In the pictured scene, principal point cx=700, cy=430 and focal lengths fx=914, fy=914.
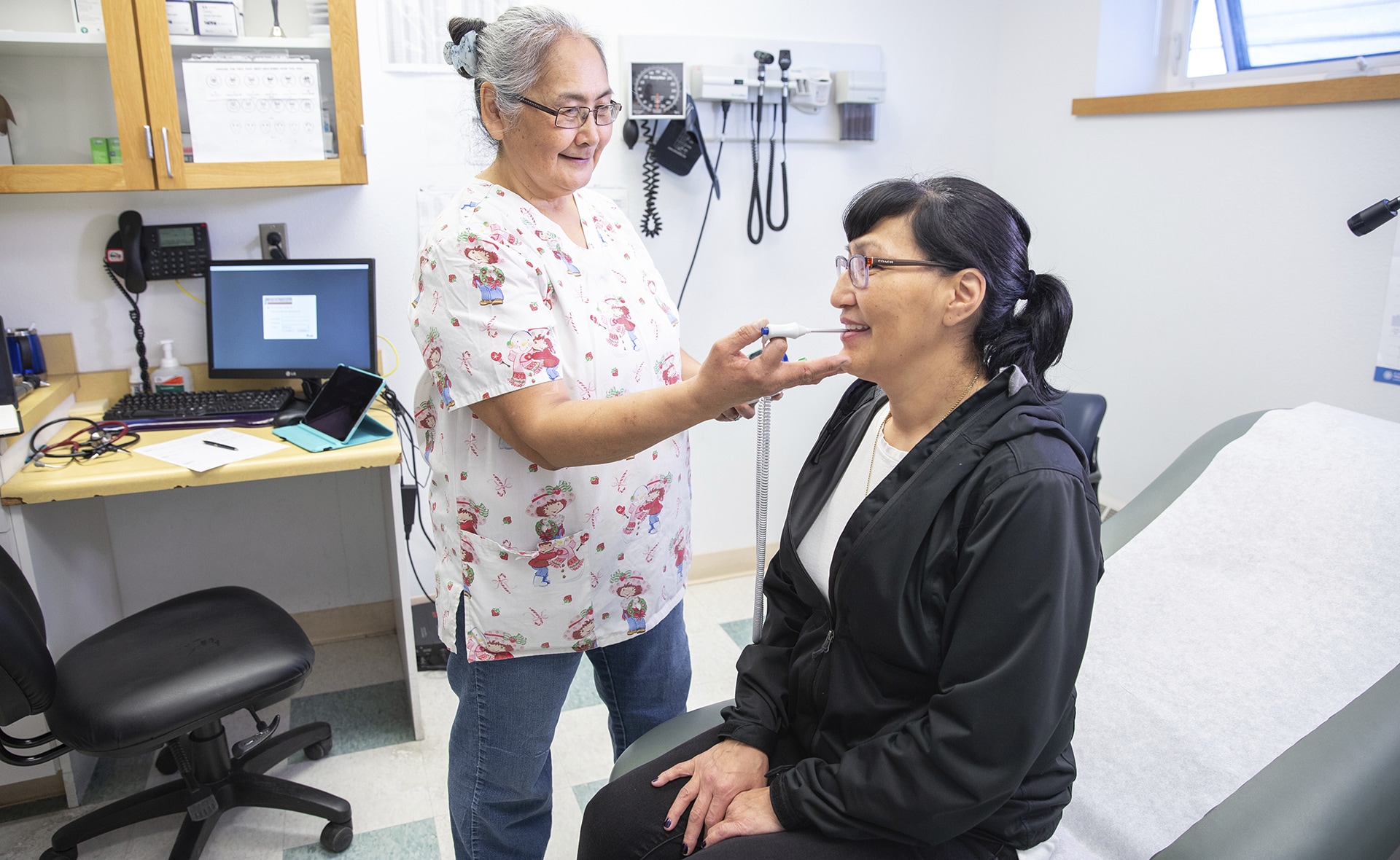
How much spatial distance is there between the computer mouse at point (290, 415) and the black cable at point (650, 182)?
3.49ft

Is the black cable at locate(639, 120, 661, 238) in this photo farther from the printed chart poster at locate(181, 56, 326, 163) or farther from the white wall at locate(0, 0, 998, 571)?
the printed chart poster at locate(181, 56, 326, 163)

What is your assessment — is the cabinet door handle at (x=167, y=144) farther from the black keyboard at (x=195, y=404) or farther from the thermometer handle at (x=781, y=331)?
the thermometer handle at (x=781, y=331)

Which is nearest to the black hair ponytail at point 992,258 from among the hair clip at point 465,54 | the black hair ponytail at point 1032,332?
the black hair ponytail at point 1032,332

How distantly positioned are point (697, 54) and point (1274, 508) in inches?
73.8

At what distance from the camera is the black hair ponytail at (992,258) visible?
120 cm

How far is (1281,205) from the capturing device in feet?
6.91

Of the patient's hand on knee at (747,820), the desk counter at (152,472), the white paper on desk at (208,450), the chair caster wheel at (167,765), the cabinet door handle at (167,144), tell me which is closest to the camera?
the patient's hand on knee at (747,820)

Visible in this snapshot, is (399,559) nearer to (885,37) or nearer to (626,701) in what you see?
(626,701)

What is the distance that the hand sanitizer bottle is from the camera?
7.61ft

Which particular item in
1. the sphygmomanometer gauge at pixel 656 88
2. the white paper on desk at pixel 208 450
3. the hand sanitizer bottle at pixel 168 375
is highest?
the sphygmomanometer gauge at pixel 656 88

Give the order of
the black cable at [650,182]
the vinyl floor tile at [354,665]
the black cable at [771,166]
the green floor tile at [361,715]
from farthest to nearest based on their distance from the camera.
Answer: the black cable at [771,166] < the black cable at [650,182] < the vinyl floor tile at [354,665] < the green floor tile at [361,715]

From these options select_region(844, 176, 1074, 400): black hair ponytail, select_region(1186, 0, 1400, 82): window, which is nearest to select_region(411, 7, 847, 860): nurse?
select_region(844, 176, 1074, 400): black hair ponytail

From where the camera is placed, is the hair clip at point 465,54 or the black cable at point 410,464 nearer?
the hair clip at point 465,54

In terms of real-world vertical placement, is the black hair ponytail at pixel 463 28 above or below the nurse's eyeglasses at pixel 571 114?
above
